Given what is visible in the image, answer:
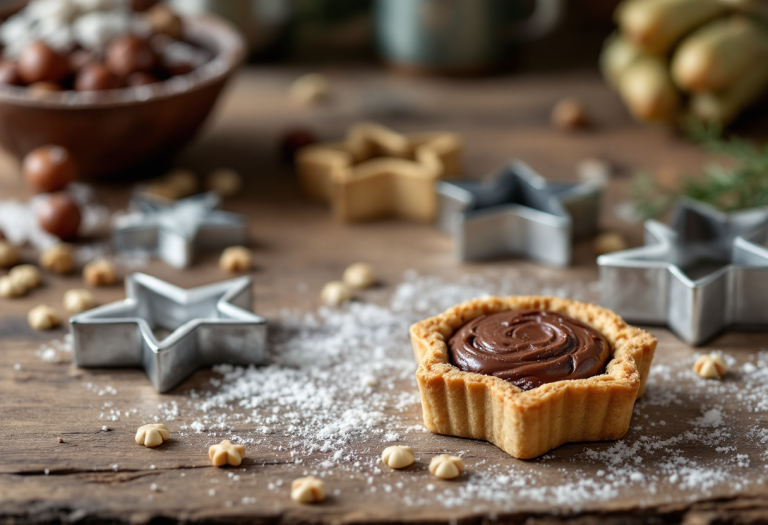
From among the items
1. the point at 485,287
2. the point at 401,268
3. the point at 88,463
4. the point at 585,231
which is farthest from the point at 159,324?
the point at 585,231

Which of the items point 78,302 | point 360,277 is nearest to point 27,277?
point 78,302

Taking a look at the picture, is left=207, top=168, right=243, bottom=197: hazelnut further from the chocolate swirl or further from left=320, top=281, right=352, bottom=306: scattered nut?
the chocolate swirl

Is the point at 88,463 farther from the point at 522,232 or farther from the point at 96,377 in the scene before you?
the point at 522,232

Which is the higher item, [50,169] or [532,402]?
[50,169]

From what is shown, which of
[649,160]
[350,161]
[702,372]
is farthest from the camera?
[649,160]

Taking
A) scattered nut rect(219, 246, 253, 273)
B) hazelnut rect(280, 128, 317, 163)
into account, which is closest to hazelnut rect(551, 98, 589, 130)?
hazelnut rect(280, 128, 317, 163)

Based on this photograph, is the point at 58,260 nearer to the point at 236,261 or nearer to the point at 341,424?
the point at 236,261
